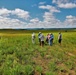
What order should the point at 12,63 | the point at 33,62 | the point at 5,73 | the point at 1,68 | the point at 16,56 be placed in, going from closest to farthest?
the point at 5,73
the point at 1,68
the point at 12,63
the point at 33,62
the point at 16,56

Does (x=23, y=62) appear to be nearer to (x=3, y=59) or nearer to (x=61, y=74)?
(x=3, y=59)

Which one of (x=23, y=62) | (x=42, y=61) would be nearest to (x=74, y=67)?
(x=42, y=61)

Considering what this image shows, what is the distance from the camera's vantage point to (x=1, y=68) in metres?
13.7

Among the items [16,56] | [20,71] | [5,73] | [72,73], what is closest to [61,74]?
[72,73]

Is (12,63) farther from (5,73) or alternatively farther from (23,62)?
(5,73)

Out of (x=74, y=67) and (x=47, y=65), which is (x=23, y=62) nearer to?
(x=47, y=65)

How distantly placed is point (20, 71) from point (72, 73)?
351cm

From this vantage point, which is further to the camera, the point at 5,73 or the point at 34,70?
the point at 34,70

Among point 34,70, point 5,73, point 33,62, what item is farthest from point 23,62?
point 5,73

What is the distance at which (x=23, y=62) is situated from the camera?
15.6 m

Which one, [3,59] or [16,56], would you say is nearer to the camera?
[3,59]

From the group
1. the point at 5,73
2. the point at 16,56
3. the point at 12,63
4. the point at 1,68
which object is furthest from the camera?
the point at 16,56

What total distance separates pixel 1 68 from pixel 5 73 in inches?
41.2

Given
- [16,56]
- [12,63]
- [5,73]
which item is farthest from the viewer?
[16,56]
